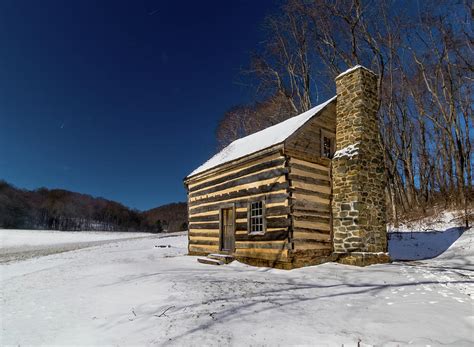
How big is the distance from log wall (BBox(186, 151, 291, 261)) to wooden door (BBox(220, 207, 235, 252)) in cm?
28

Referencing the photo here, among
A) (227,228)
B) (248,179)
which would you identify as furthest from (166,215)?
(248,179)

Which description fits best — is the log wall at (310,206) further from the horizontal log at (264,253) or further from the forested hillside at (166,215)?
the forested hillside at (166,215)

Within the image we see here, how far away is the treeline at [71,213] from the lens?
79438 millimetres

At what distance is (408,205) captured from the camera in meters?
23.3

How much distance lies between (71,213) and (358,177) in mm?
103005

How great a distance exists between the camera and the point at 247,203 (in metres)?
12.4

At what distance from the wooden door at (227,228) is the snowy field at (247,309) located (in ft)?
14.3

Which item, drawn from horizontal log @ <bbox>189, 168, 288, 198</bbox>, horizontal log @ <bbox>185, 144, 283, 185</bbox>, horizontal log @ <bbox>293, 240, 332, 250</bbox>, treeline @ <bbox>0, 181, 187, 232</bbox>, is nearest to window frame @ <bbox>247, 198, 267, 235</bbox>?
horizontal log @ <bbox>189, 168, 288, 198</bbox>

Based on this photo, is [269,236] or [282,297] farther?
[269,236]

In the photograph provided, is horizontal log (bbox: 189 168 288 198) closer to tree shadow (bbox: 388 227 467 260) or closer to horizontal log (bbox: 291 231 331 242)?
horizontal log (bbox: 291 231 331 242)

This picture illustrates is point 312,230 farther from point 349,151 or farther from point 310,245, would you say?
point 349,151

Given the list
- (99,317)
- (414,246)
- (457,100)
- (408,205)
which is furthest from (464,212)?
(99,317)

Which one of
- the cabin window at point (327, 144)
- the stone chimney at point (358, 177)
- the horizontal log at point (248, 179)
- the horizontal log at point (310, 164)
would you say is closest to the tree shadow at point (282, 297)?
the stone chimney at point (358, 177)

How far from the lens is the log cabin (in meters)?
11.0
